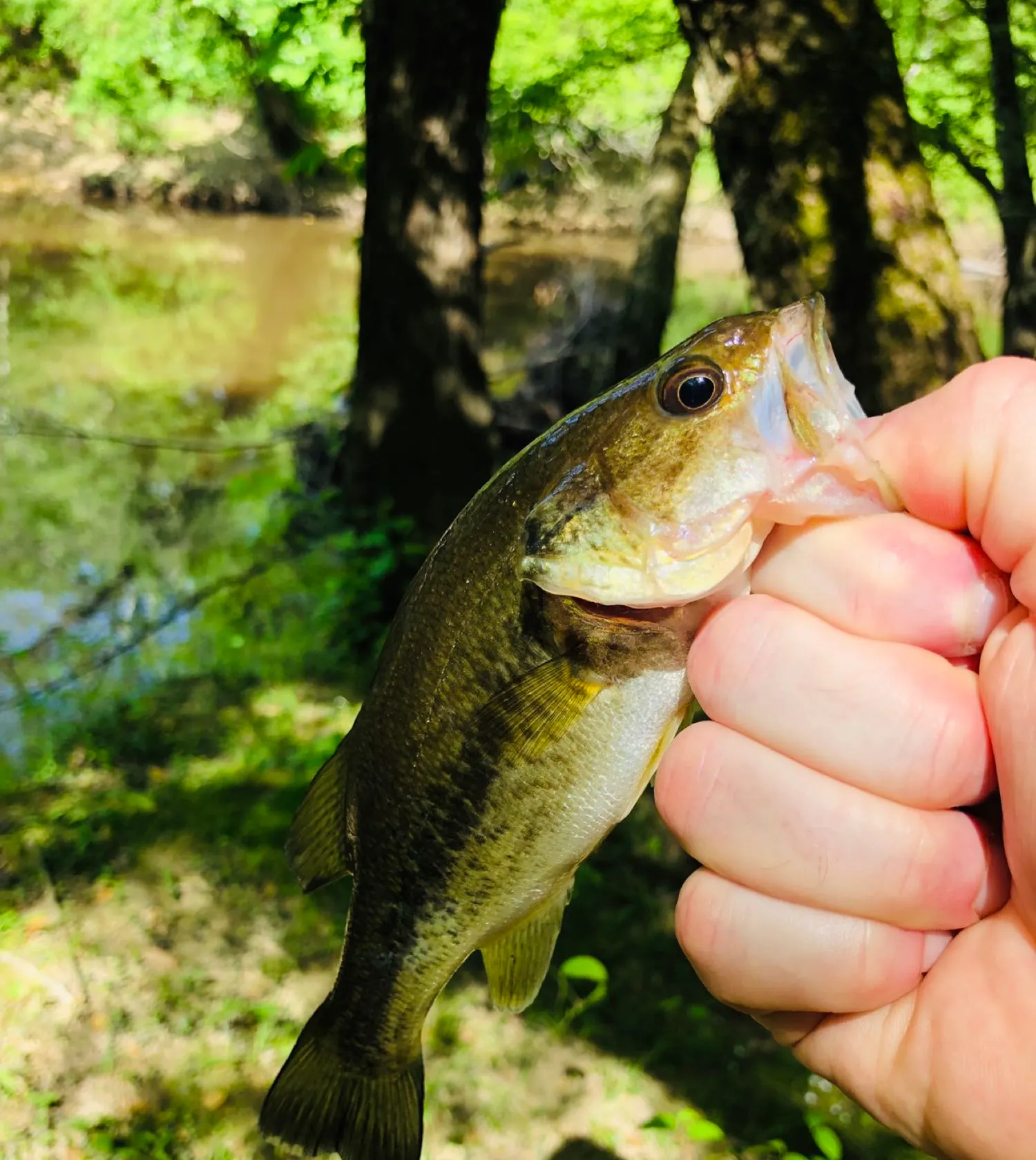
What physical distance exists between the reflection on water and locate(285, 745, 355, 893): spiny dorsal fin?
12.1ft

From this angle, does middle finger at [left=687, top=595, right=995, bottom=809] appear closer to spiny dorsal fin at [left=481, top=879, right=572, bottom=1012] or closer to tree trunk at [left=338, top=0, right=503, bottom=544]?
spiny dorsal fin at [left=481, top=879, right=572, bottom=1012]

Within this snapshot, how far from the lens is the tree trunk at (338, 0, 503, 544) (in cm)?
545

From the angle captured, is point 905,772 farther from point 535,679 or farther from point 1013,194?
point 1013,194

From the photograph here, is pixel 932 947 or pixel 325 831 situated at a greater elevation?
pixel 932 947

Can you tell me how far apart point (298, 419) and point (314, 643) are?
18.1ft

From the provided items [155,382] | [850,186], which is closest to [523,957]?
[850,186]

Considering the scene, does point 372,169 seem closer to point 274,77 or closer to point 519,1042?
point 274,77

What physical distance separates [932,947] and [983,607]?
1.86 feet

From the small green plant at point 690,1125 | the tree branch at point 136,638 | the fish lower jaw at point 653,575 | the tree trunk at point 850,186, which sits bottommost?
the small green plant at point 690,1125

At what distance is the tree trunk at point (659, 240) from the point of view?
9.00 metres

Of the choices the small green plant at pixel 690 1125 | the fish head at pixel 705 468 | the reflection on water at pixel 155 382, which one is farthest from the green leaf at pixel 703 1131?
the reflection on water at pixel 155 382

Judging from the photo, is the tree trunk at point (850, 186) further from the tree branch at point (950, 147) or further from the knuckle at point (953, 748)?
the tree branch at point (950, 147)

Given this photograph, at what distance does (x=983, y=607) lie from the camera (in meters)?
1.30

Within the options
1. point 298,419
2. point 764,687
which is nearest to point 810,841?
point 764,687
